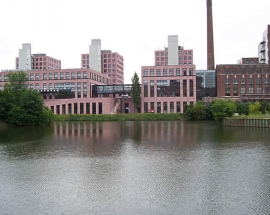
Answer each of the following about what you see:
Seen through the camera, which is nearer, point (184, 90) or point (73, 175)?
point (73, 175)

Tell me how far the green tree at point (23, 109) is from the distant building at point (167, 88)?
4098 centimetres

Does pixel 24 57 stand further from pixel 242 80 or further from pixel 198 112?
pixel 242 80

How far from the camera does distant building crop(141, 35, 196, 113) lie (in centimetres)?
10481

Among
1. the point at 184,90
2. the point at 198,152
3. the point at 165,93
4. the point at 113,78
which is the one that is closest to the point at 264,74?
the point at 184,90

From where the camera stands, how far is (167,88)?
107 m

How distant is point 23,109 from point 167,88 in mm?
52463

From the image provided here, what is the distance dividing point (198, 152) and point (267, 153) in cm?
570

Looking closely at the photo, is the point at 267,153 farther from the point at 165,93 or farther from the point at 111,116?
the point at 165,93

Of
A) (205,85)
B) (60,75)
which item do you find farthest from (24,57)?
(205,85)

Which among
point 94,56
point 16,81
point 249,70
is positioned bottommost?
point 16,81

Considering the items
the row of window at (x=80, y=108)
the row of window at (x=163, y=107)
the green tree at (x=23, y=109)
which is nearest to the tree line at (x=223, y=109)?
the row of window at (x=163, y=107)

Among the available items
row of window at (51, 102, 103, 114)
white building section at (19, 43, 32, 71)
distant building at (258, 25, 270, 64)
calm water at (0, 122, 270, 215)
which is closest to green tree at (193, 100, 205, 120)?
row of window at (51, 102, 103, 114)

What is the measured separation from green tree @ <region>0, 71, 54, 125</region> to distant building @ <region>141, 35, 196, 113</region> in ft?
134

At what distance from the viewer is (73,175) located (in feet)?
61.2
